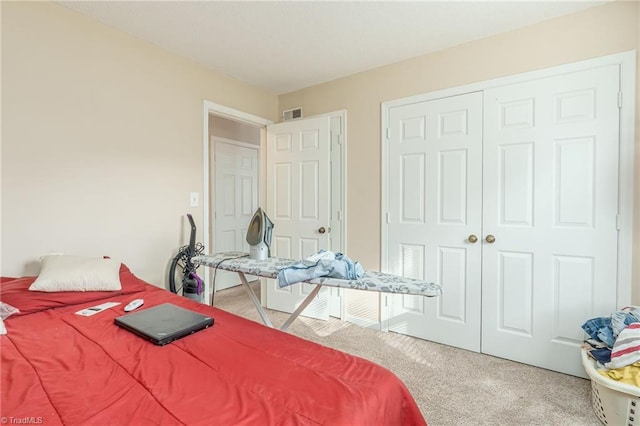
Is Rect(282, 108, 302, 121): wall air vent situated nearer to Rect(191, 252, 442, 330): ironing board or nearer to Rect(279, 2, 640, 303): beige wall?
Rect(279, 2, 640, 303): beige wall

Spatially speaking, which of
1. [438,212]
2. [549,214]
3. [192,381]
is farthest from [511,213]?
[192,381]

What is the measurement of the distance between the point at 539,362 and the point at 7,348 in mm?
3067

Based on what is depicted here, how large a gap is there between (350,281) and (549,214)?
167 centimetres

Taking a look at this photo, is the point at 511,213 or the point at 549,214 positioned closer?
the point at 549,214

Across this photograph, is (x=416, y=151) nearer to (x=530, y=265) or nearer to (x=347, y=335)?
(x=530, y=265)

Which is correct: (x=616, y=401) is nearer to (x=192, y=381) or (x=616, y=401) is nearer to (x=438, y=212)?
(x=438, y=212)

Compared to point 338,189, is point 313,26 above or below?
above

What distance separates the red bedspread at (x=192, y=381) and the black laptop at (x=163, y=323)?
0.03 meters

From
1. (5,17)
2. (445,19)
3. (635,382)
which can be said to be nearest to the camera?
(635,382)

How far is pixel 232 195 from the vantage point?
4535 mm

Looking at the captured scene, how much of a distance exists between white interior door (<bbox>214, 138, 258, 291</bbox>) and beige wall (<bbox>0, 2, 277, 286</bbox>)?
1471mm

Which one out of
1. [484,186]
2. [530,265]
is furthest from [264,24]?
[530,265]

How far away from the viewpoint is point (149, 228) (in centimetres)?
252

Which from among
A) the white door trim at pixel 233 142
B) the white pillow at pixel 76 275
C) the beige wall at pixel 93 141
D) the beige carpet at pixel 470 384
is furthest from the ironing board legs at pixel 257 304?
the white door trim at pixel 233 142
